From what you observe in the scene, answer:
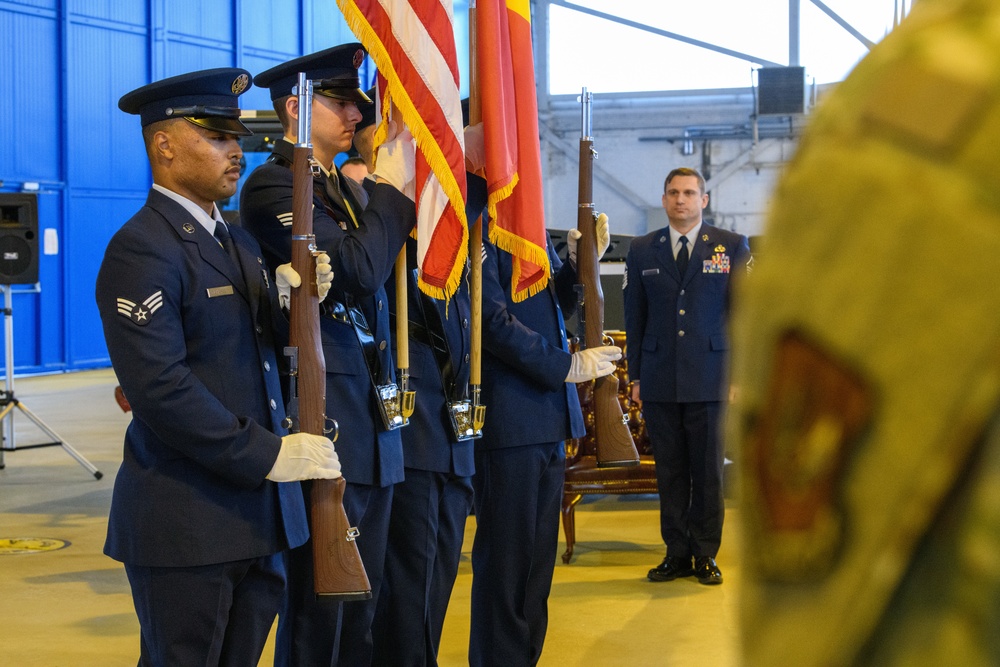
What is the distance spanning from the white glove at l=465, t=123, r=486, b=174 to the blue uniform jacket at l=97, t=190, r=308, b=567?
874 mm

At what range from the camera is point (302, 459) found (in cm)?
207

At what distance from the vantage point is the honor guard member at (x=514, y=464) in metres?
2.93

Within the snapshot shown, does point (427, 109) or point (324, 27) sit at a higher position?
point (324, 27)

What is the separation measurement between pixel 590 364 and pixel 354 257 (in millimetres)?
966

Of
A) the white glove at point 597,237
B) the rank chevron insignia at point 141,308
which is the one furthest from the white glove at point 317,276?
the white glove at point 597,237

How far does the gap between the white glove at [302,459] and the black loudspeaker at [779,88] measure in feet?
43.8

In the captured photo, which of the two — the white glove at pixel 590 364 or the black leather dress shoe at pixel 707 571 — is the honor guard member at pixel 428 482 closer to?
the white glove at pixel 590 364

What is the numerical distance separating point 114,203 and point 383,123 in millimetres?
11666

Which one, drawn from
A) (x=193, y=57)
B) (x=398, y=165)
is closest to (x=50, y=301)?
(x=193, y=57)

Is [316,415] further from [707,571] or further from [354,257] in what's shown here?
[707,571]

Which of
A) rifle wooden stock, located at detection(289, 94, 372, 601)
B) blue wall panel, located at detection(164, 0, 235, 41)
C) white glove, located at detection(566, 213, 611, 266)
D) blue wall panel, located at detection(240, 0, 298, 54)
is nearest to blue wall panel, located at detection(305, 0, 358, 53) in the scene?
blue wall panel, located at detection(240, 0, 298, 54)

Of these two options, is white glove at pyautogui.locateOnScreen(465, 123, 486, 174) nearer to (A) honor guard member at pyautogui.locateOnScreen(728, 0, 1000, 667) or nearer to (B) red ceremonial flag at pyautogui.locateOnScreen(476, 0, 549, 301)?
(B) red ceremonial flag at pyautogui.locateOnScreen(476, 0, 549, 301)

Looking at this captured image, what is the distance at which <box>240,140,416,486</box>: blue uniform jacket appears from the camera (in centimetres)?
231

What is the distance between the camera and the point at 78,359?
13.0m
